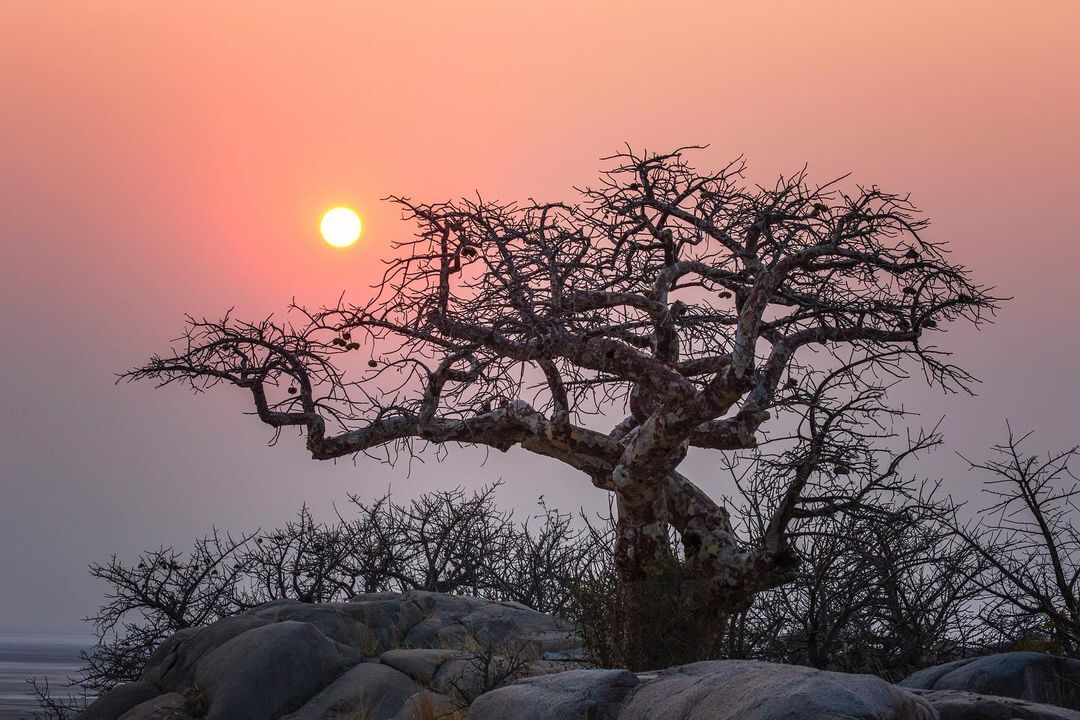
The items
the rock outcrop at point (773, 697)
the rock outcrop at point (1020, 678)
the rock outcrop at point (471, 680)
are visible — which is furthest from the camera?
the rock outcrop at point (1020, 678)

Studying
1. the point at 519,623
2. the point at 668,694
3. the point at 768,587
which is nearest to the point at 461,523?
the point at 519,623

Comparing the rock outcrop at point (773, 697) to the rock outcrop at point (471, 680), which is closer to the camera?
the rock outcrop at point (773, 697)

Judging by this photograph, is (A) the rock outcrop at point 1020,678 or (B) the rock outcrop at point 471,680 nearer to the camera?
(B) the rock outcrop at point 471,680

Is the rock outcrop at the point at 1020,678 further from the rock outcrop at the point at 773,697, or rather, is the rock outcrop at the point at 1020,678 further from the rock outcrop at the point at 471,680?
the rock outcrop at the point at 773,697

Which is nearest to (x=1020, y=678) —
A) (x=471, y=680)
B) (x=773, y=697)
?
(x=773, y=697)

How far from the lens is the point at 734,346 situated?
11.8 metres

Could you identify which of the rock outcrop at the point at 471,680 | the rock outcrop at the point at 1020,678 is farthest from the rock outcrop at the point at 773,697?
the rock outcrop at the point at 1020,678

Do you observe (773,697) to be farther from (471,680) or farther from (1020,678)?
(471,680)

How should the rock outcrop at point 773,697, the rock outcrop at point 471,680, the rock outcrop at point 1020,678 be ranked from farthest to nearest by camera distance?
the rock outcrop at point 1020,678 < the rock outcrop at point 471,680 < the rock outcrop at point 773,697

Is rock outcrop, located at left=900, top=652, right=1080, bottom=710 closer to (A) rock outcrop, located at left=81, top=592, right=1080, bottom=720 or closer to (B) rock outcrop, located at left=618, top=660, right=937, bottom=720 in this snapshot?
(A) rock outcrop, located at left=81, top=592, right=1080, bottom=720

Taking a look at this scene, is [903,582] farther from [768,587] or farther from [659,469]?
[659,469]

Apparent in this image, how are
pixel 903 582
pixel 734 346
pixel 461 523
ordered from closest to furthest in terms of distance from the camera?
pixel 734 346
pixel 903 582
pixel 461 523

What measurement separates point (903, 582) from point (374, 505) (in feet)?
39.0

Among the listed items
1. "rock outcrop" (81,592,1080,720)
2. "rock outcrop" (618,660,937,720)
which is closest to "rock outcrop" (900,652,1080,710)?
"rock outcrop" (81,592,1080,720)
